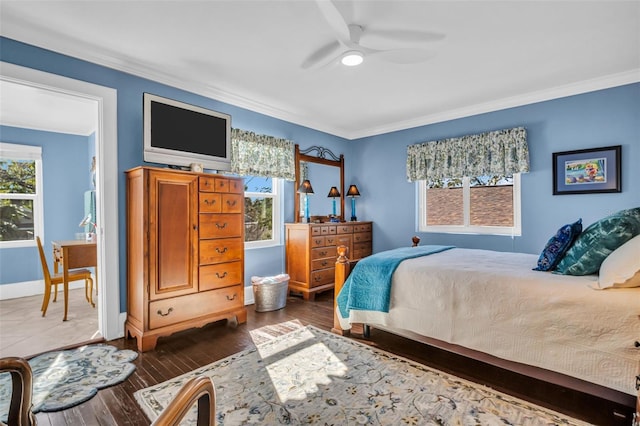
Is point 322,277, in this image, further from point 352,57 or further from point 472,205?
point 352,57

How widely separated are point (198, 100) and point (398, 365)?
3317mm

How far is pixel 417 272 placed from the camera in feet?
8.19

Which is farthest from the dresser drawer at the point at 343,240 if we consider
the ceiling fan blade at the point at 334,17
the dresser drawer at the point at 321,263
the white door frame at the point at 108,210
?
the ceiling fan blade at the point at 334,17

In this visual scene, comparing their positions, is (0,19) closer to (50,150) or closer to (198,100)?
(198,100)

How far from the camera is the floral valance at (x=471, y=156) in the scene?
383 centimetres

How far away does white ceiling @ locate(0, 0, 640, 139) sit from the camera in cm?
221

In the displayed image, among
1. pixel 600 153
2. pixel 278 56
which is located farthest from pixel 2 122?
pixel 600 153

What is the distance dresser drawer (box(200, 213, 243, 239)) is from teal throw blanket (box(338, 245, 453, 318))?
1.26m

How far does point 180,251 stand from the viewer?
286cm

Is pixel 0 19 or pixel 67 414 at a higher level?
pixel 0 19

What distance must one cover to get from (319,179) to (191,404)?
4370mm

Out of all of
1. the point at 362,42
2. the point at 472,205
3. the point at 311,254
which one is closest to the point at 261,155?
the point at 311,254

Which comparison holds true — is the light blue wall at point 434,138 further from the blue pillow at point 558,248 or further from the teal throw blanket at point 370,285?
the teal throw blanket at point 370,285

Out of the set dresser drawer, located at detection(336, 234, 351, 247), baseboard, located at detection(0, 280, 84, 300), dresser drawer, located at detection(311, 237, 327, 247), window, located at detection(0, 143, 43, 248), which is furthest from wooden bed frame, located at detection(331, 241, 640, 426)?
window, located at detection(0, 143, 43, 248)
